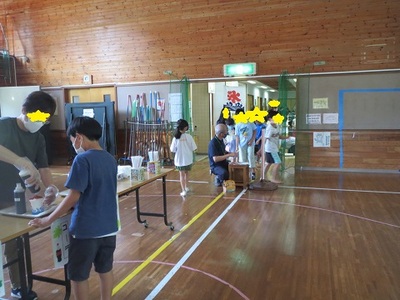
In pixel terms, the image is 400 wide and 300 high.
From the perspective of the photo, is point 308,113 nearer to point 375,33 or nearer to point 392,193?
point 375,33

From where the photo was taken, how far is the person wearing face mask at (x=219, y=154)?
5.87 meters

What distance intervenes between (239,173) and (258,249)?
282 centimetres

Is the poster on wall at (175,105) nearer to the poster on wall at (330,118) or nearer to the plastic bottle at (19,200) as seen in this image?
the poster on wall at (330,118)

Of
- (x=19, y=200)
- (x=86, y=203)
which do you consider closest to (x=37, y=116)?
(x=19, y=200)

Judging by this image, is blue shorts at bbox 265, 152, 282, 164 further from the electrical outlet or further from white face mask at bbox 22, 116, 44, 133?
the electrical outlet

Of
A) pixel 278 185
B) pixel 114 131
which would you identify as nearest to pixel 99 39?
pixel 114 131

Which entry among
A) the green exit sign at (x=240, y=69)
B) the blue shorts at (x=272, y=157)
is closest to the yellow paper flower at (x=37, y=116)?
the blue shorts at (x=272, y=157)

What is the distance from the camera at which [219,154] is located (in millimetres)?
6031

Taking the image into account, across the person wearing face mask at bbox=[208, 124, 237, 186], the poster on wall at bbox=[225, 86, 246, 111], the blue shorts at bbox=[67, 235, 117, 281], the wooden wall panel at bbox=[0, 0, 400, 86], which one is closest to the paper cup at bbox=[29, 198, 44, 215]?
the blue shorts at bbox=[67, 235, 117, 281]

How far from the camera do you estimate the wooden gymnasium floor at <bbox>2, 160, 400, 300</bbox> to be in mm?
2721

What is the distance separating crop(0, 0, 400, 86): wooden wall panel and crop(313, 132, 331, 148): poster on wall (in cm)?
156

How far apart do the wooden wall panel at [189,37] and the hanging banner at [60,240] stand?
719 cm

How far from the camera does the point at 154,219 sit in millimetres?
4613

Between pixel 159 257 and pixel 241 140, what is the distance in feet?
12.9
